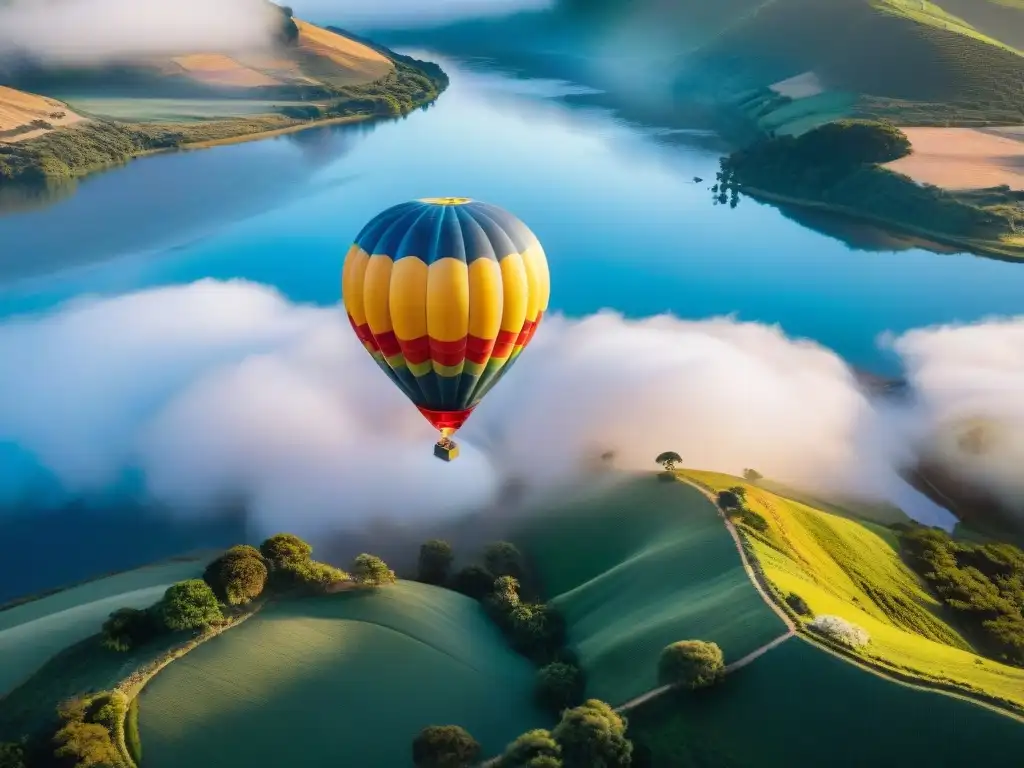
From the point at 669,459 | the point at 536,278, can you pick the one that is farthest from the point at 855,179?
the point at 536,278

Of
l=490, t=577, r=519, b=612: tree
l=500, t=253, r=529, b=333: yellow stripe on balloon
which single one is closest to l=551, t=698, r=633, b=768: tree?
l=490, t=577, r=519, b=612: tree

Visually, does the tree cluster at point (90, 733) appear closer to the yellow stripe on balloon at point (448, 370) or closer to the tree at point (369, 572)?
the tree at point (369, 572)

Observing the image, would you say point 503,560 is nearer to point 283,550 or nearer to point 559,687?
point 559,687

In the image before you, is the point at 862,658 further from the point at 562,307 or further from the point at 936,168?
the point at 936,168

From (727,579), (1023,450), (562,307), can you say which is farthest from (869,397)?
(727,579)

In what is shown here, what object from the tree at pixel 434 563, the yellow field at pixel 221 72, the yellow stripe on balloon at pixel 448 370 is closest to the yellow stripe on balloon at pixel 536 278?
the yellow stripe on balloon at pixel 448 370

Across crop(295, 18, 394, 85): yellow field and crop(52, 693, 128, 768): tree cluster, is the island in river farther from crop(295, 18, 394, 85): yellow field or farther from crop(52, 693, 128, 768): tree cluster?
crop(52, 693, 128, 768): tree cluster
